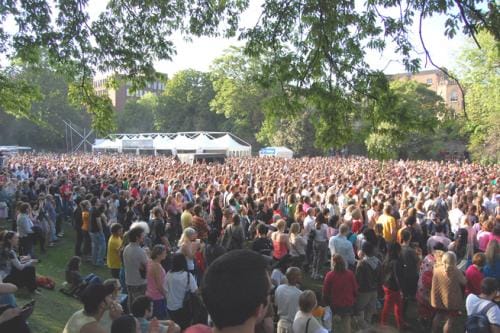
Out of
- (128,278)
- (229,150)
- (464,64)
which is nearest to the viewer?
(128,278)

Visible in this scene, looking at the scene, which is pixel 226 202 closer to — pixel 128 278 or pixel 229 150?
pixel 128 278

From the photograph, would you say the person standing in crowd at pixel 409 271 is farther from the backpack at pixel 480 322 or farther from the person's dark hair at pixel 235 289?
the person's dark hair at pixel 235 289

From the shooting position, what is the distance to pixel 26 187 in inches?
560

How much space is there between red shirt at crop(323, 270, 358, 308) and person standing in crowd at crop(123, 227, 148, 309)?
271 cm

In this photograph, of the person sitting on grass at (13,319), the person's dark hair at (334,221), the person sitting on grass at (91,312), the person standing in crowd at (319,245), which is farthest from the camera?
the person's dark hair at (334,221)

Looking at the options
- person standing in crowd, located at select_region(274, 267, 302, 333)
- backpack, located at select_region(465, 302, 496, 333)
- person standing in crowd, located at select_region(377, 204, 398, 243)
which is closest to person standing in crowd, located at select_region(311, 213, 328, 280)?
person standing in crowd, located at select_region(377, 204, 398, 243)

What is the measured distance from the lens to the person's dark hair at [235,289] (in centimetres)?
184

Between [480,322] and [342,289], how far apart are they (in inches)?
67.5

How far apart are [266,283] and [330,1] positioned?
588 cm

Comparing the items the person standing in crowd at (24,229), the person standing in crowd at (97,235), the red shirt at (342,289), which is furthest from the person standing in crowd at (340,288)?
the person standing in crowd at (24,229)

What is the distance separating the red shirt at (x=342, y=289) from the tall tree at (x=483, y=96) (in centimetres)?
2878

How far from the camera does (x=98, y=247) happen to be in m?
10.1

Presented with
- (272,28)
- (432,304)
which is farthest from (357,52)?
(432,304)

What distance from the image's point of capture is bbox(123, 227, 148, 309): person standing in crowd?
6.36m
